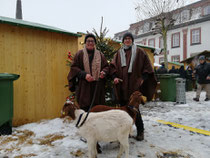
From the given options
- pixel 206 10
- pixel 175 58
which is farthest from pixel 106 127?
pixel 206 10

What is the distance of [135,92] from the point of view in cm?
294

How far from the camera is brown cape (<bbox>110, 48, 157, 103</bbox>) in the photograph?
10.4 feet

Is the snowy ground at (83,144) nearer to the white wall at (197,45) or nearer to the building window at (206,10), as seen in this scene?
the white wall at (197,45)

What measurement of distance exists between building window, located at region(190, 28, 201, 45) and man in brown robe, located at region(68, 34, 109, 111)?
25.6 meters

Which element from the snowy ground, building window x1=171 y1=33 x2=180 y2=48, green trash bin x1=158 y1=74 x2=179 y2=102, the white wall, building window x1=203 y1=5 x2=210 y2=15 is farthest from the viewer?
building window x1=171 y1=33 x2=180 y2=48

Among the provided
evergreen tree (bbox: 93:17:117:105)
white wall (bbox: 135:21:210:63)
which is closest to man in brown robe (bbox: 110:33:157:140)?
evergreen tree (bbox: 93:17:117:105)

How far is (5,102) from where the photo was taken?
12.6 ft

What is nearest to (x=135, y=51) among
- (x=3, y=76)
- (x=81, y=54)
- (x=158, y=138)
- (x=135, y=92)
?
(x=135, y=92)

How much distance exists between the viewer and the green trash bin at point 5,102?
374 cm

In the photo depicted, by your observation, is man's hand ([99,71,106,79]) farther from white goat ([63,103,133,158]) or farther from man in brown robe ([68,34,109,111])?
white goat ([63,103,133,158])

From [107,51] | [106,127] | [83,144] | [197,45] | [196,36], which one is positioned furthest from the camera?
[196,36]

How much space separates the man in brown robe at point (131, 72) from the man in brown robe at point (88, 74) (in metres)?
0.30

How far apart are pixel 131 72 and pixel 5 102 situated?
3173 mm

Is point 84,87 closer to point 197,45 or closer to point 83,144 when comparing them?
point 83,144
